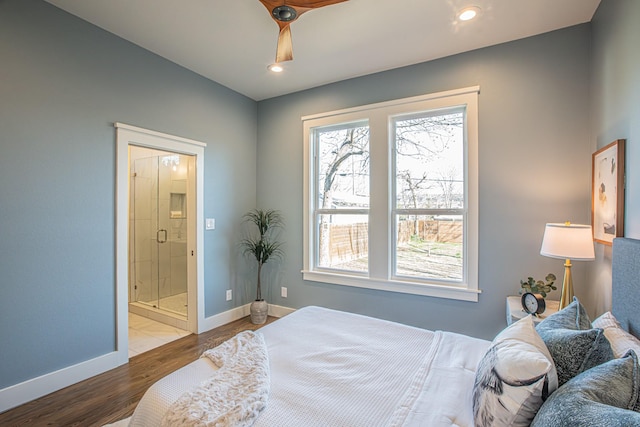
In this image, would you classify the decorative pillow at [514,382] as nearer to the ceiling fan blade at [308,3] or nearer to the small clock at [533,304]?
the small clock at [533,304]

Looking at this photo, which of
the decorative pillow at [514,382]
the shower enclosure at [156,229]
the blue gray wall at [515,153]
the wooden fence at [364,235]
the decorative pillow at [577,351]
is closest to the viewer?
the decorative pillow at [514,382]

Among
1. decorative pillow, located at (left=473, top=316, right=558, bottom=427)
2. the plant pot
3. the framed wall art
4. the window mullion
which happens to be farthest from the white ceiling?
the plant pot

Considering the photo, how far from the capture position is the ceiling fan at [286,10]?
1823 millimetres

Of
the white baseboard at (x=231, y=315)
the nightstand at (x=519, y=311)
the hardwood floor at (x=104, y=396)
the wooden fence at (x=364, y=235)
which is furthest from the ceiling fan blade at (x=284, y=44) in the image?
the white baseboard at (x=231, y=315)

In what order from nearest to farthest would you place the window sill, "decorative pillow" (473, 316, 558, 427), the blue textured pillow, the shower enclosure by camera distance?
1. "decorative pillow" (473, 316, 558, 427)
2. the blue textured pillow
3. the window sill
4. the shower enclosure

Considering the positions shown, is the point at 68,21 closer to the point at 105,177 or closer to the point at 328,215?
the point at 105,177

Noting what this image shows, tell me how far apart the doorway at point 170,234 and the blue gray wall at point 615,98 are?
3.48 meters

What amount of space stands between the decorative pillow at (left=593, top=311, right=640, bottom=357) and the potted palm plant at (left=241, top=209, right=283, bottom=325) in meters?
3.06

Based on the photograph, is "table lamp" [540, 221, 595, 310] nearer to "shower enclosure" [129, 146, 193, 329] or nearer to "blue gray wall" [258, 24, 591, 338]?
"blue gray wall" [258, 24, 591, 338]

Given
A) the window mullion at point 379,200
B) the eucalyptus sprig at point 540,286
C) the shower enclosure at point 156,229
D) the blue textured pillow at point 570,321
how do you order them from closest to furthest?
the blue textured pillow at point 570,321 → the eucalyptus sprig at point 540,286 → the window mullion at point 379,200 → the shower enclosure at point 156,229

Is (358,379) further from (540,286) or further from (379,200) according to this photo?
(379,200)

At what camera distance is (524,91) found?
253 cm

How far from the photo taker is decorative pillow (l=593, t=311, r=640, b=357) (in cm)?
106

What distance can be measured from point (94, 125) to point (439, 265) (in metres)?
3.35
